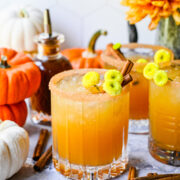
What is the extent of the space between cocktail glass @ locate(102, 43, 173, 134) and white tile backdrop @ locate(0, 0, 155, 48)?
0.49 metres

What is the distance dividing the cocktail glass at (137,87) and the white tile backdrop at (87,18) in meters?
0.49

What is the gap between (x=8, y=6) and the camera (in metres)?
1.71

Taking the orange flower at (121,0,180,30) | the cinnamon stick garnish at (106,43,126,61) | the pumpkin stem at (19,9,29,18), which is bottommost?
the cinnamon stick garnish at (106,43,126,61)

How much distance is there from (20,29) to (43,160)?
768 mm

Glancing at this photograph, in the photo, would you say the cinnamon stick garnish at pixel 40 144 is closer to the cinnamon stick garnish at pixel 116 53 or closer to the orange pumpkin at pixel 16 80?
the orange pumpkin at pixel 16 80

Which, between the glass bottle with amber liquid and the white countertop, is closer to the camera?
the white countertop

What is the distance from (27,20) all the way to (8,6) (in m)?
0.18

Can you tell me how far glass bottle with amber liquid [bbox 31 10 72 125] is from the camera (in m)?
1.16

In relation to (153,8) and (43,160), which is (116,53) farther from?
(43,160)

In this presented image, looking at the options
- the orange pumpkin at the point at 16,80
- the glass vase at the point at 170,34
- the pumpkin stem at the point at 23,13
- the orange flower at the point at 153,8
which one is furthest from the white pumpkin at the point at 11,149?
the pumpkin stem at the point at 23,13

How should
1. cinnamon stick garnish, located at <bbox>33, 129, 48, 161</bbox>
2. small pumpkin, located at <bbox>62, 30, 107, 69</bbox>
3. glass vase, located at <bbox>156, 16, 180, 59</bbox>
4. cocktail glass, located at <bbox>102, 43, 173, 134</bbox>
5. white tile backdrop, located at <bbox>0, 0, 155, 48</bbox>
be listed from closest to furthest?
cinnamon stick garnish, located at <bbox>33, 129, 48, 161</bbox>
cocktail glass, located at <bbox>102, 43, 173, 134</bbox>
glass vase, located at <bbox>156, 16, 180, 59</bbox>
small pumpkin, located at <bbox>62, 30, 107, 69</bbox>
white tile backdrop, located at <bbox>0, 0, 155, 48</bbox>

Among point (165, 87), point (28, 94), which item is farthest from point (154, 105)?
point (28, 94)

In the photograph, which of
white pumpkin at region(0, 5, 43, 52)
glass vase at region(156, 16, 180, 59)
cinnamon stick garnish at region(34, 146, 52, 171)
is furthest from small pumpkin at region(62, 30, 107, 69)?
cinnamon stick garnish at region(34, 146, 52, 171)

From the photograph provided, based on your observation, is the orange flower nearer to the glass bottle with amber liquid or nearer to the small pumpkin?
the glass bottle with amber liquid
